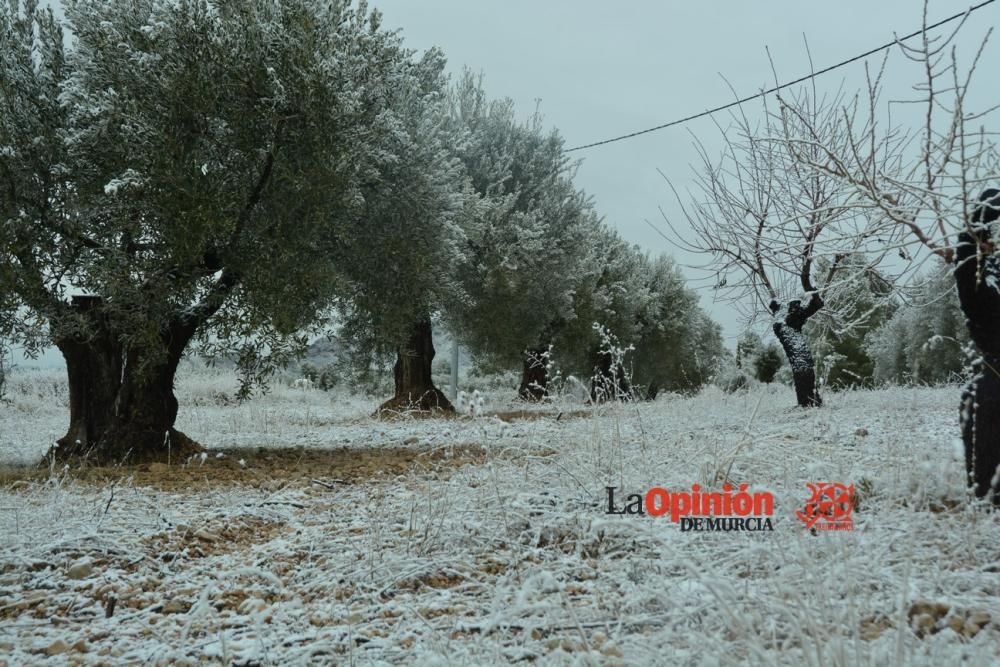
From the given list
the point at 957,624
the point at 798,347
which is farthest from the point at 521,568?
the point at 798,347

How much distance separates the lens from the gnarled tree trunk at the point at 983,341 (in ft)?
13.0

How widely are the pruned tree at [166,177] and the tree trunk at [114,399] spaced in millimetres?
19

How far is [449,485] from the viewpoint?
4969 millimetres

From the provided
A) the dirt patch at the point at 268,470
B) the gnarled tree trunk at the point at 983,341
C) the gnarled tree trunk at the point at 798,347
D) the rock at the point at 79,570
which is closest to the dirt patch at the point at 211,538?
the rock at the point at 79,570

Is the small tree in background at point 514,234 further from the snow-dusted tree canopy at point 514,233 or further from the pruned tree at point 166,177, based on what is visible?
the pruned tree at point 166,177

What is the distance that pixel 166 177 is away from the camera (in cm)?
655

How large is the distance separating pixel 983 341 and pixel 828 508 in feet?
5.11

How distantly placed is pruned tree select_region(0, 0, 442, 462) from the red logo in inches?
210

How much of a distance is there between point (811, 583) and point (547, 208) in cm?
1296

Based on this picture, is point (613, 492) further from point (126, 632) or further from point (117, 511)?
point (117, 511)

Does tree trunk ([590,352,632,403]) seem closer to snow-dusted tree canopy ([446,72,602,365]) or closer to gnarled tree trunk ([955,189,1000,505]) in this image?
gnarled tree trunk ([955,189,1000,505])

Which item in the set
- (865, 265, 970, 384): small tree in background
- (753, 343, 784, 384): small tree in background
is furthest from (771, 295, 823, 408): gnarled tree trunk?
(753, 343, 784, 384): small tree in background

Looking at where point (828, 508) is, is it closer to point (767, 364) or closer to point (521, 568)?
point (521, 568)

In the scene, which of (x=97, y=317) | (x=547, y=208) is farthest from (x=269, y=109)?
(x=547, y=208)
